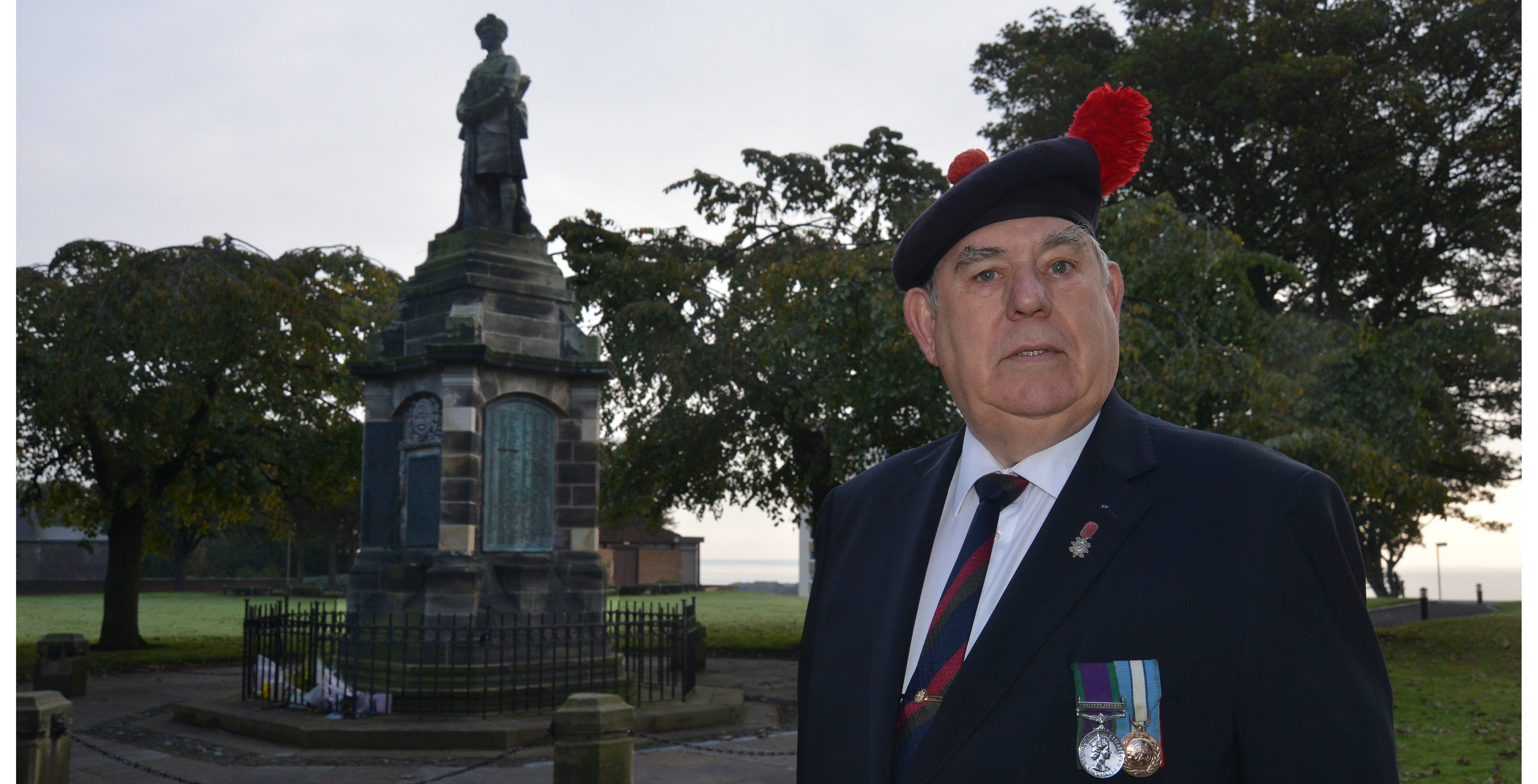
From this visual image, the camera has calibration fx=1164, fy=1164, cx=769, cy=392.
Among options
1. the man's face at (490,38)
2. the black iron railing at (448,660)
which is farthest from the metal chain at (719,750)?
the man's face at (490,38)

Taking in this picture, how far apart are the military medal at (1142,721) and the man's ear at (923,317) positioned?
78cm

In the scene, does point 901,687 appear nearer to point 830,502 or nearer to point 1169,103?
point 830,502

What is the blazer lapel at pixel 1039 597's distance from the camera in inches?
78.6

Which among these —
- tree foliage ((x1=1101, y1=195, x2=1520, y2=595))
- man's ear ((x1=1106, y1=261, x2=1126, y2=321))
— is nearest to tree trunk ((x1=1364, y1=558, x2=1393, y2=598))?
tree foliage ((x1=1101, y1=195, x2=1520, y2=595))

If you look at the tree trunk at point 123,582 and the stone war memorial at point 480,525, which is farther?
the tree trunk at point 123,582

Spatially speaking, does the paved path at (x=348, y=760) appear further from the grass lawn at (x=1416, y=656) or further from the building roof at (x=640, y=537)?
the building roof at (x=640, y=537)

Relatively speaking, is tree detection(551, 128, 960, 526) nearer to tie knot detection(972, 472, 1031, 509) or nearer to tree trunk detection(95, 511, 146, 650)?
tree trunk detection(95, 511, 146, 650)

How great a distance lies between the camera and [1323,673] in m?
1.79

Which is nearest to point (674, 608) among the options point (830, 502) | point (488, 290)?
point (488, 290)

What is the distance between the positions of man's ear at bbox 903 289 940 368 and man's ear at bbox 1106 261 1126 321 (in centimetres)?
36

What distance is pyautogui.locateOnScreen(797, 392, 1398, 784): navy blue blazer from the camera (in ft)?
5.92

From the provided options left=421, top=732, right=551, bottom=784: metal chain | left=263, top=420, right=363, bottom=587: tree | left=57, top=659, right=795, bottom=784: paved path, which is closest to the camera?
left=421, top=732, right=551, bottom=784: metal chain

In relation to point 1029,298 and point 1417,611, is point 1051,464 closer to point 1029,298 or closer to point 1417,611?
point 1029,298

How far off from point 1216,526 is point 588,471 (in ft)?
36.0
